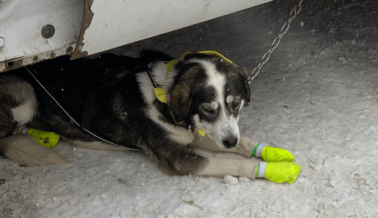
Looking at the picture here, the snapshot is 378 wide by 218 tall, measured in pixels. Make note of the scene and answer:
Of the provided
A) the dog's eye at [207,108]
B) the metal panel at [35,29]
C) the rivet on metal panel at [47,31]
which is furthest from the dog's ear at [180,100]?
the rivet on metal panel at [47,31]

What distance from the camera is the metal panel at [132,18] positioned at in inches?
71.1

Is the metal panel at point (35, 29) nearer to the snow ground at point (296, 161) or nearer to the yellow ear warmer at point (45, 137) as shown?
the snow ground at point (296, 161)

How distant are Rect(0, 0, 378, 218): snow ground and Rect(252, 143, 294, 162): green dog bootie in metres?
0.12

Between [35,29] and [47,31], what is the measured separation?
60mm

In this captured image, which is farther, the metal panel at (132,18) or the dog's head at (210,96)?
the dog's head at (210,96)

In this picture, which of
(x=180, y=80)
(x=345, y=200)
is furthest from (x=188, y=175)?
(x=345, y=200)

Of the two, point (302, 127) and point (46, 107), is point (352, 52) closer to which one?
point (302, 127)

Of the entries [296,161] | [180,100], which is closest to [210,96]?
[180,100]

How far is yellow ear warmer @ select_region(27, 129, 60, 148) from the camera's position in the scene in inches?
123

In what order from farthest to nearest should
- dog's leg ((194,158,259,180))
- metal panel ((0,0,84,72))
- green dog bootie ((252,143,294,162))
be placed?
green dog bootie ((252,143,294,162)) → dog's leg ((194,158,259,180)) → metal panel ((0,0,84,72))

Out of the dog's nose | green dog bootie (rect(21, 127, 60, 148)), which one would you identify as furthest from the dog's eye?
green dog bootie (rect(21, 127, 60, 148))

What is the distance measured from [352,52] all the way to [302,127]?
5.29 feet

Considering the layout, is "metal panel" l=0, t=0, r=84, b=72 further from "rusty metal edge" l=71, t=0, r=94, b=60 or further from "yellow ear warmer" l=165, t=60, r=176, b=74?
"yellow ear warmer" l=165, t=60, r=176, b=74

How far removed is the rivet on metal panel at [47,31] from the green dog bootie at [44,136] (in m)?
1.54
